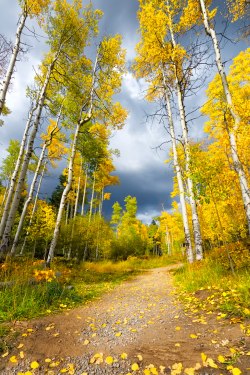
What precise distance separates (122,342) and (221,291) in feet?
7.93

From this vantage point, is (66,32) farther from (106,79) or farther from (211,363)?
(211,363)

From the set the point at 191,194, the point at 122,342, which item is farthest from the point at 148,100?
the point at 122,342

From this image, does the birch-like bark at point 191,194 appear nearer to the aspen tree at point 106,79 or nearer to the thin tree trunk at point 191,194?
the thin tree trunk at point 191,194

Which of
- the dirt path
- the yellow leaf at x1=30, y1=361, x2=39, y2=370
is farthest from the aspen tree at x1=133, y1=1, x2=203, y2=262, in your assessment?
the yellow leaf at x1=30, y1=361, x2=39, y2=370

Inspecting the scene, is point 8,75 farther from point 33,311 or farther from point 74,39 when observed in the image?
point 33,311

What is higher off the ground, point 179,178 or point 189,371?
point 179,178

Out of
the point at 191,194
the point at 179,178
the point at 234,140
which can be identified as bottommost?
the point at 191,194

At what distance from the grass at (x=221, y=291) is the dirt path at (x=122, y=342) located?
0.94 ft

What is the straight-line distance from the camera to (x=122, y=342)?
2.43 metres

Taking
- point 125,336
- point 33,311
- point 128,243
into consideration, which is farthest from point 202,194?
point 128,243

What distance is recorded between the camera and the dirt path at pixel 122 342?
187cm

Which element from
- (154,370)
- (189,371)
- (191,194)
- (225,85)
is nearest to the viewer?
(189,371)

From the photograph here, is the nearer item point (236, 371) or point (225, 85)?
point (236, 371)

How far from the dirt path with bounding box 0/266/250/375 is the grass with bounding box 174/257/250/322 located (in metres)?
0.29
